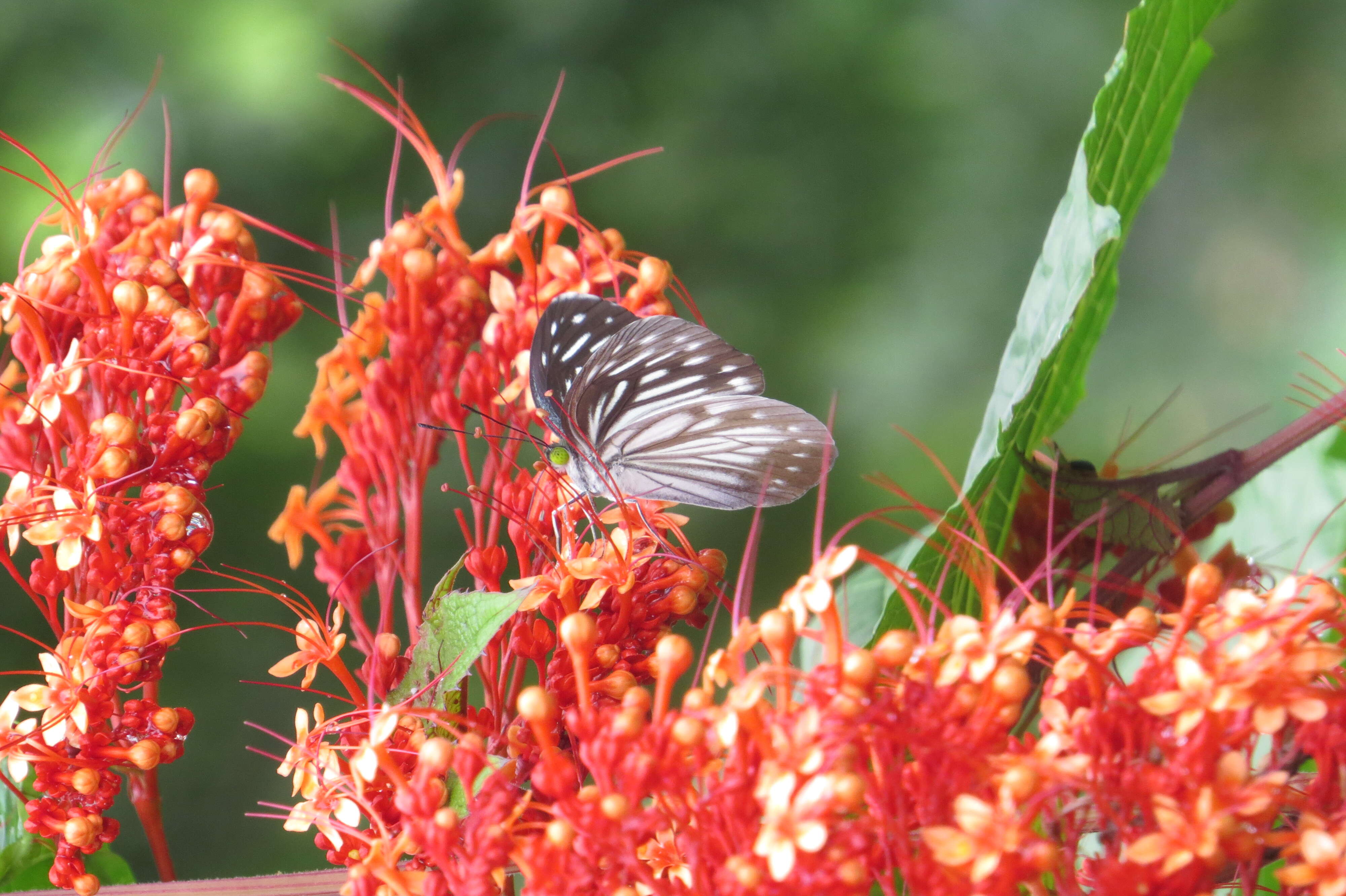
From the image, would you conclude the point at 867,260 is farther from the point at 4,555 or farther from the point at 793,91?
the point at 4,555

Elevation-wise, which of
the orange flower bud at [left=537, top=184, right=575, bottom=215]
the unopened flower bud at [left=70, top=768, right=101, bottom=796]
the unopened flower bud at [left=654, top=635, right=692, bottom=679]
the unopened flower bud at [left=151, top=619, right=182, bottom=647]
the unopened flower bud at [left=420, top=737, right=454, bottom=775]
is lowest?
the unopened flower bud at [left=70, top=768, right=101, bottom=796]

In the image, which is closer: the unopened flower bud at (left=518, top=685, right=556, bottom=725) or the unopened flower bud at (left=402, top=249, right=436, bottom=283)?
the unopened flower bud at (left=518, top=685, right=556, bottom=725)

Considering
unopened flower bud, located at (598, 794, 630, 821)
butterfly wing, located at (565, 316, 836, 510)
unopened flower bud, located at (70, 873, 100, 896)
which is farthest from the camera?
butterfly wing, located at (565, 316, 836, 510)

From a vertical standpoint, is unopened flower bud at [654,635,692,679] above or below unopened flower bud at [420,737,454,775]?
above

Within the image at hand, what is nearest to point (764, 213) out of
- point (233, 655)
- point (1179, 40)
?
point (233, 655)

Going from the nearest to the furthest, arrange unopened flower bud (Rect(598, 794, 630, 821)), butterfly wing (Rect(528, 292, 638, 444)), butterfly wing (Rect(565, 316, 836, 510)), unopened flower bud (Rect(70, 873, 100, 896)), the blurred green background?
unopened flower bud (Rect(598, 794, 630, 821)) < unopened flower bud (Rect(70, 873, 100, 896)) < butterfly wing (Rect(528, 292, 638, 444)) < butterfly wing (Rect(565, 316, 836, 510)) < the blurred green background

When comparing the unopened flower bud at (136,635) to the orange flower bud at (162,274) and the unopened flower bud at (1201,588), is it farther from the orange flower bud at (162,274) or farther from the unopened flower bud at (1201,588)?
the unopened flower bud at (1201,588)

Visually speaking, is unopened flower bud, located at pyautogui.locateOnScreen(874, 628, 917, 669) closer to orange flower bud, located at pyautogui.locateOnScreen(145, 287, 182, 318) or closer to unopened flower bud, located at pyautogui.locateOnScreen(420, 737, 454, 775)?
unopened flower bud, located at pyautogui.locateOnScreen(420, 737, 454, 775)

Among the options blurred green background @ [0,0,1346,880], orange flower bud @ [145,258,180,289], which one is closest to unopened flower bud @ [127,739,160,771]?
orange flower bud @ [145,258,180,289]
